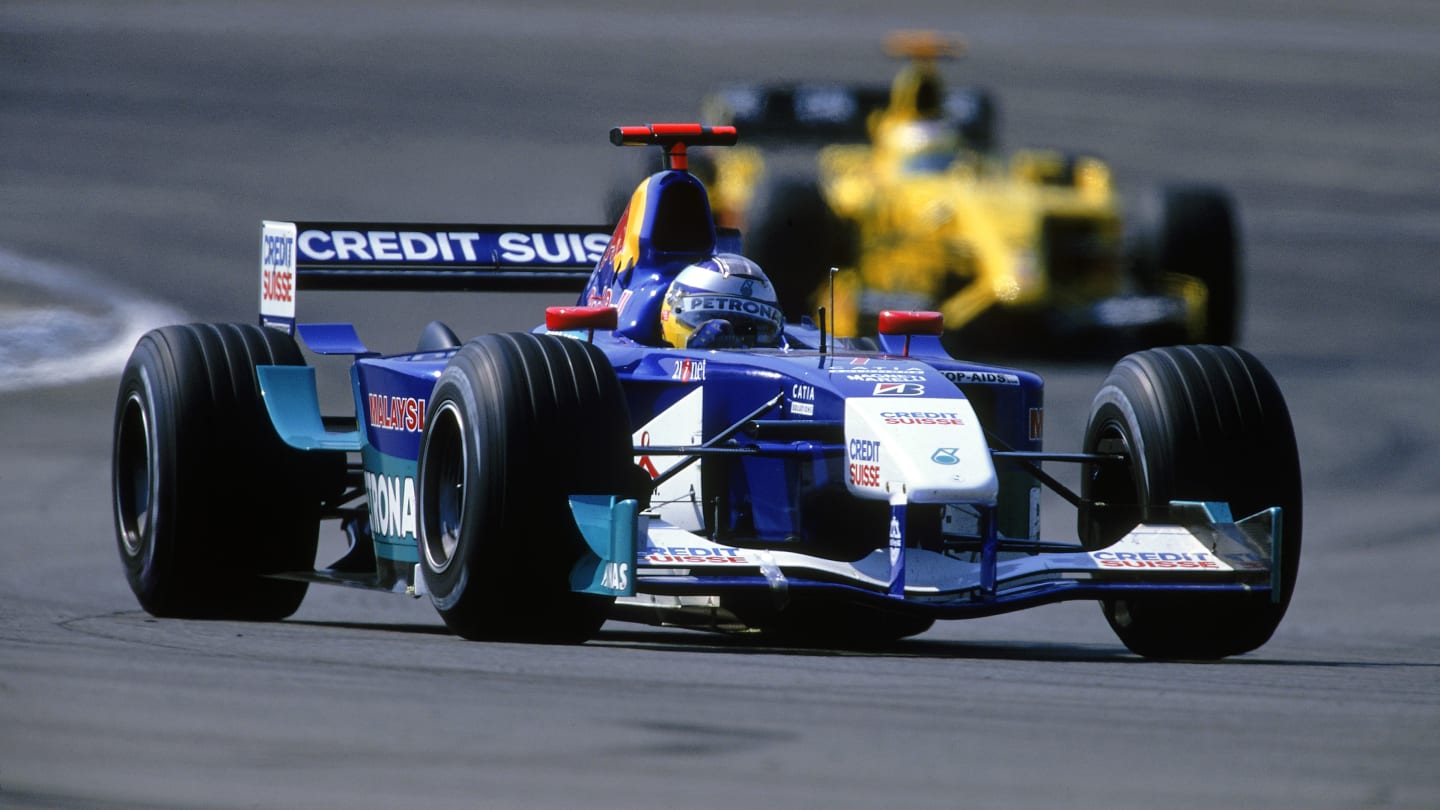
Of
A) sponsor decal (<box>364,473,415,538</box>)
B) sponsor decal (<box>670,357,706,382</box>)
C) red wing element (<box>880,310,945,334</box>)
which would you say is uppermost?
red wing element (<box>880,310,945,334</box>)

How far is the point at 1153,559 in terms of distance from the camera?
965cm

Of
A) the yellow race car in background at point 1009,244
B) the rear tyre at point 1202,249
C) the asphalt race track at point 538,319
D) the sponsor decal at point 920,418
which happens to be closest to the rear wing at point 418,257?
the asphalt race track at point 538,319

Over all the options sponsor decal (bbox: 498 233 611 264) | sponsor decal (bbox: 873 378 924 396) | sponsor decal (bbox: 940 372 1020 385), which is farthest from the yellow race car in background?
sponsor decal (bbox: 873 378 924 396)

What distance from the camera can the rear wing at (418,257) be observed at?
41.7 feet

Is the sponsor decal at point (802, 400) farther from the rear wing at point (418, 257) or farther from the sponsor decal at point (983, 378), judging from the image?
the rear wing at point (418, 257)

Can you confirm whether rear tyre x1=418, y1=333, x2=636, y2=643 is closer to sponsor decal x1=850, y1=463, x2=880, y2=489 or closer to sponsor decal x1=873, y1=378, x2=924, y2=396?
sponsor decal x1=850, y1=463, x2=880, y2=489

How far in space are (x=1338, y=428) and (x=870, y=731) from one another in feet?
A: 47.6

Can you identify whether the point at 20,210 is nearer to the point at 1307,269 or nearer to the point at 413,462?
the point at 1307,269

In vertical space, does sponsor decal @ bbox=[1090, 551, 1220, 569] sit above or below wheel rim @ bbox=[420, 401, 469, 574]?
below

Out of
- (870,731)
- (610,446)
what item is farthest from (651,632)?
(870,731)

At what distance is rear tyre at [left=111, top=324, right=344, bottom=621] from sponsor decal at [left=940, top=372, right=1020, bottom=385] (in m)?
2.96

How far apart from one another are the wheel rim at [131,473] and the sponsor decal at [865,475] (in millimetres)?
3777

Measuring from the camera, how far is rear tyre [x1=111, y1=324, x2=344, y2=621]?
11375mm

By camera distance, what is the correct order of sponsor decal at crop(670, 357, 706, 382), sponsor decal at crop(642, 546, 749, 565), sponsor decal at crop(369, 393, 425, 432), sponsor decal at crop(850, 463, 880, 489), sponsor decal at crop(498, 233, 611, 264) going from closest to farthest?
sponsor decal at crop(642, 546, 749, 565) < sponsor decal at crop(850, 463, 880, 489) < sponsor decal at crop(670, 357, 706, 382) < sponsor decal at crop(369, 393, 425, 432) < sponsor decal at crop(498, 233, 611, 264)
